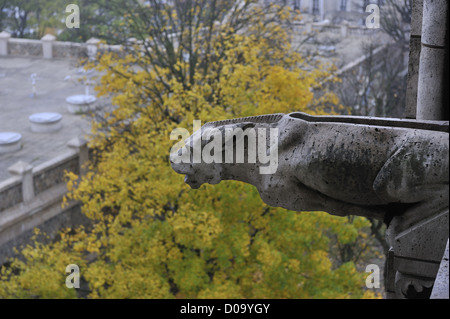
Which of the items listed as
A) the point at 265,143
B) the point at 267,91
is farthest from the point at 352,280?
the point at 265,143

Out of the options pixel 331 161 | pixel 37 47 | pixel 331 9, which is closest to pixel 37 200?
pixel 37 47

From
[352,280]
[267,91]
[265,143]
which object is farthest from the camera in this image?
[267,91]

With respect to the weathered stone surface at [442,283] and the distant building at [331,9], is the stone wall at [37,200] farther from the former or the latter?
the distant building at [331,9]

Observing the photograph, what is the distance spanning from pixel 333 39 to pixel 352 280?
28.9 meters

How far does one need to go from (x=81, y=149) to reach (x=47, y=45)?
1849cm

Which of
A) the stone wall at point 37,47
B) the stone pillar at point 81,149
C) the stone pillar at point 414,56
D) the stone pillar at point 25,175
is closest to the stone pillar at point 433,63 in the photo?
the stone pillar at point 414,56

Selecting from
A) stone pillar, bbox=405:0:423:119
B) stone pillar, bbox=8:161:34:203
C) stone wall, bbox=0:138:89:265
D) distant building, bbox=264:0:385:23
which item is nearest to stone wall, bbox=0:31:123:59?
stone wall, bbox=0:138:89:265

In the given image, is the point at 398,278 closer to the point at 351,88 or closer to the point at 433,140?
the point at 433,140

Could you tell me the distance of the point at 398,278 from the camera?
498 centimetres

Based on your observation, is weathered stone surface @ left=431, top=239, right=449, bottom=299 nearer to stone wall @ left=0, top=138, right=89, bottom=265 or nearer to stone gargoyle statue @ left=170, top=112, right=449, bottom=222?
stone gargoyle statue @ left=170, top=112, right=449, bottom=222

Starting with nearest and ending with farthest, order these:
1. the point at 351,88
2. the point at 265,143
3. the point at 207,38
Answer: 1. the point at 265,143
2. the point at 207,38
3. the point at 351,88

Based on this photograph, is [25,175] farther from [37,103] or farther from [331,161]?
[331,161]

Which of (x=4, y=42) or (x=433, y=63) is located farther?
(x=4, y=42)

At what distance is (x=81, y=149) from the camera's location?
28.4 meters
